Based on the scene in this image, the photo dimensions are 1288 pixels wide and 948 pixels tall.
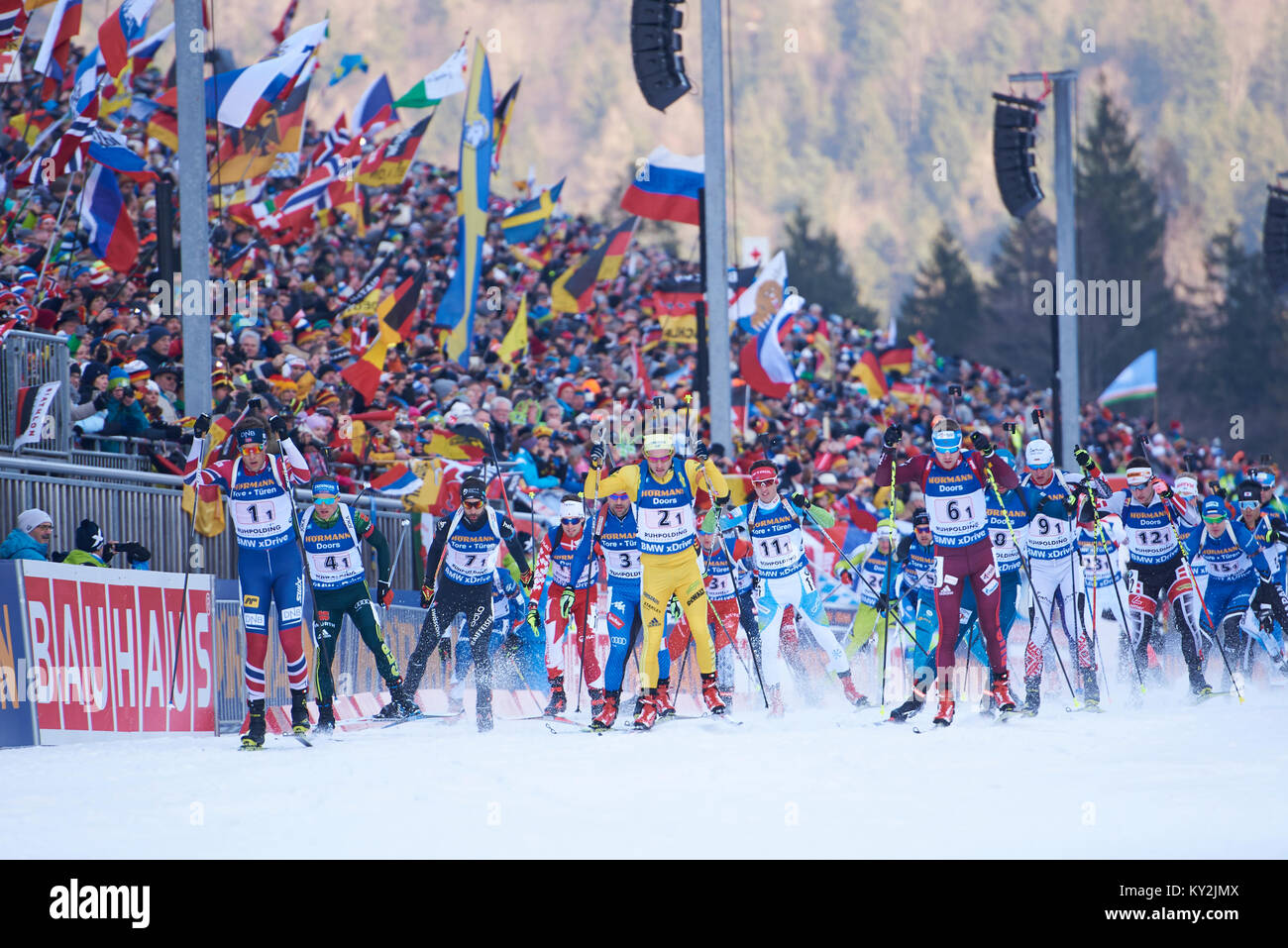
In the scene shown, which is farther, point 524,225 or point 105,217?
point 524,225

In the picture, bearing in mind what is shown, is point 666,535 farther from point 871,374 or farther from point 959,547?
point 871,374

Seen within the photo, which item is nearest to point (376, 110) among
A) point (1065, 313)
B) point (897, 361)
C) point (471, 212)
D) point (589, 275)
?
point (589, 275)

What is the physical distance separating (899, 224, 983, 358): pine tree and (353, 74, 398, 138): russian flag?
5605 centimetres

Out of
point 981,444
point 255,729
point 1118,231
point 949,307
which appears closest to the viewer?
point 255,729

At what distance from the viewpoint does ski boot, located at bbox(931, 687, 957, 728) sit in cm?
1167

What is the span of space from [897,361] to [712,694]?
2273 centimetres

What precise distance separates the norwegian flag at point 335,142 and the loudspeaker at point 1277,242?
1683 cm

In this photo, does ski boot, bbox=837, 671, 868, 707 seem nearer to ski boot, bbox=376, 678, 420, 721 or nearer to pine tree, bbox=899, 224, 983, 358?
ski boot, bbox=376, 678, 420, 721

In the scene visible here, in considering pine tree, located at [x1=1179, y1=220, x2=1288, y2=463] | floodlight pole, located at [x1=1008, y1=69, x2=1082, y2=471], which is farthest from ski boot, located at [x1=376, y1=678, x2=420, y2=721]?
pine tree, located at [x1=1179, y1=220, x2=1288, y2=463]

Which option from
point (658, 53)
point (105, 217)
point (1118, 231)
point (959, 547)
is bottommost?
point (959, 547)

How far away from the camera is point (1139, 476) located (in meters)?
14.9

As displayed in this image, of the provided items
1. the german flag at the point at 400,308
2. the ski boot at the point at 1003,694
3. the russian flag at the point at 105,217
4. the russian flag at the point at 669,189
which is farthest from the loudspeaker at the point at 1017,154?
the ski boot at the point at 1003,694
